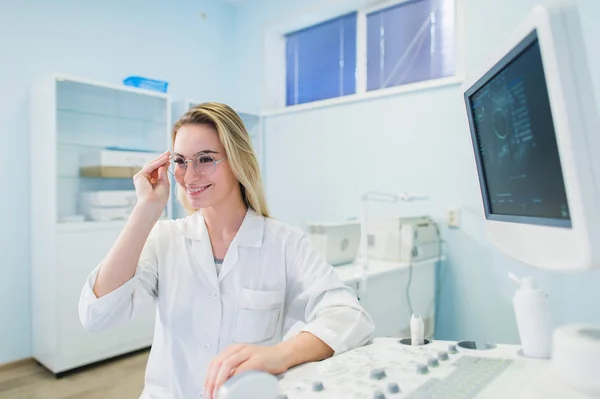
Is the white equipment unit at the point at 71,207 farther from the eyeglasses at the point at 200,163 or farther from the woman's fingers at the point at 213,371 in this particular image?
the woman's fingers at the point at 213,371

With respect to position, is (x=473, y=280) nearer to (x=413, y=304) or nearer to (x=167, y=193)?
(x=413, y=304)

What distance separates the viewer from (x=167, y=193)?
4.26 ft

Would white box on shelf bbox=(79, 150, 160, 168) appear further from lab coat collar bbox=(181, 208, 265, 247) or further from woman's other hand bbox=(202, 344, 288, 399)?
woman's other hand bbox=(202, 344, 288, 399)

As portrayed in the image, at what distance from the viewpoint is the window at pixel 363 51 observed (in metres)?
3.06

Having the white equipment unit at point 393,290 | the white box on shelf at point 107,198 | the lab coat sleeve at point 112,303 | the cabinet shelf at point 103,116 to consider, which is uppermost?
the cabinet shelf at point 103,116

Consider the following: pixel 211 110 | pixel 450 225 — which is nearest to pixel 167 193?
pixel 211 110

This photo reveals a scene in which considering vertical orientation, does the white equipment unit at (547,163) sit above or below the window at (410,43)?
below

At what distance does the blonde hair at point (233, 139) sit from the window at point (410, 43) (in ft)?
6.86

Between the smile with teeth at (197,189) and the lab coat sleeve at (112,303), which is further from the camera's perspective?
the smile with teeth at (197,189)

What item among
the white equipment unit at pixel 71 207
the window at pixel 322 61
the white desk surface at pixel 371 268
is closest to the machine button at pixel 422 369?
the white desk surface at pixel 371 268

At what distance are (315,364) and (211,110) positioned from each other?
772mm

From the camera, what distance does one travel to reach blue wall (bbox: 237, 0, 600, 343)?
254 centimetres

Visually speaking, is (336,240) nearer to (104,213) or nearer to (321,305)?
(321,305)

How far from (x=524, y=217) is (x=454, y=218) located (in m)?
2.11
